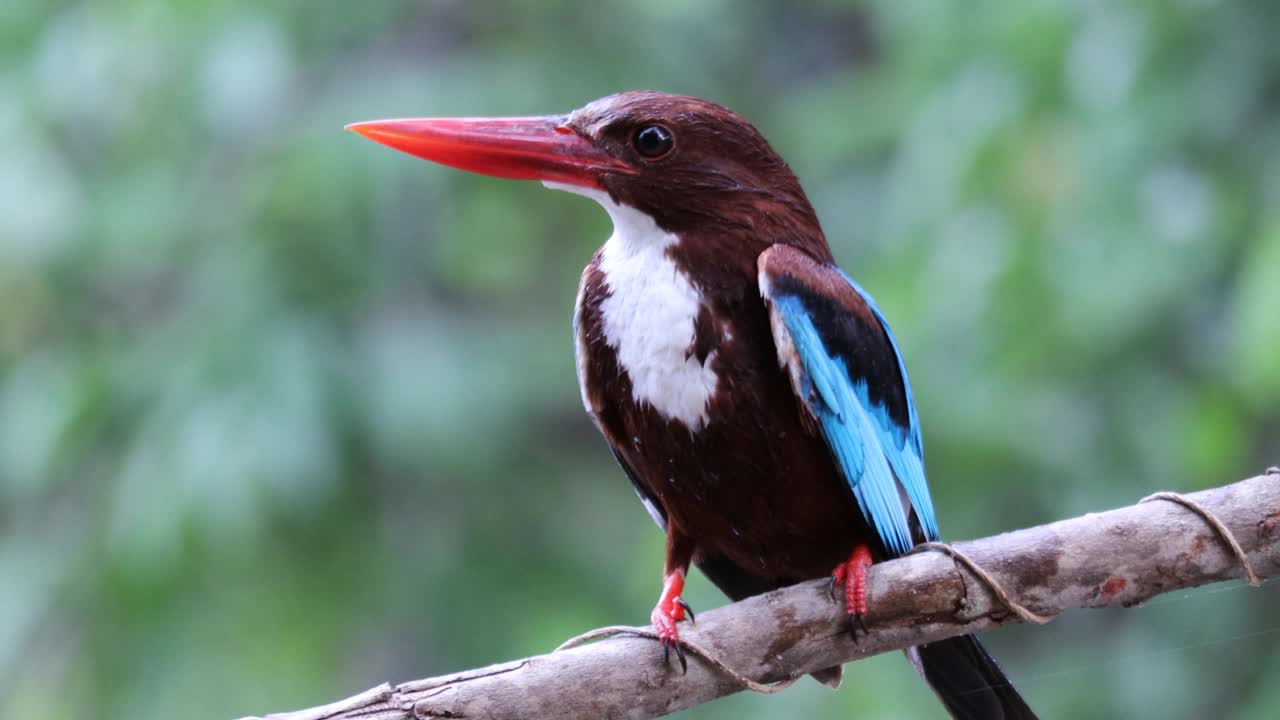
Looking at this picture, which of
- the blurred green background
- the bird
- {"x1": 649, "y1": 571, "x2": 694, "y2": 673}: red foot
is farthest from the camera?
the blurred green background

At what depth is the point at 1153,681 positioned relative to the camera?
11.6 feet

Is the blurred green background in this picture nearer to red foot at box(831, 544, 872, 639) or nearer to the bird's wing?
the bird's wing

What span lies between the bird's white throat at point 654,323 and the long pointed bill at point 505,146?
34 mm

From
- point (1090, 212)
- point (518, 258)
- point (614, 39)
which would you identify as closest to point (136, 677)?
point (518, 258)

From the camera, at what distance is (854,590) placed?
181 cm

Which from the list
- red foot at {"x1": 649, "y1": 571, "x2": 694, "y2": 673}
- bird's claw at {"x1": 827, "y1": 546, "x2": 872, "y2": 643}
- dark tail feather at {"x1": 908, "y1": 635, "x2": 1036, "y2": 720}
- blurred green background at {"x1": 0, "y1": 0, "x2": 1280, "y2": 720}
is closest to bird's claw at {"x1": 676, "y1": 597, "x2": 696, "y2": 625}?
red foot at {"x1": 649, "y1": 571, "x2": 694, "y2": 673}

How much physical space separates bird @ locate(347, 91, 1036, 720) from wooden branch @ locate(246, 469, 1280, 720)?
7cm

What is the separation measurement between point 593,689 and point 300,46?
3.25m

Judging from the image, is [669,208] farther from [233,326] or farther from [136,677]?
[136,677]

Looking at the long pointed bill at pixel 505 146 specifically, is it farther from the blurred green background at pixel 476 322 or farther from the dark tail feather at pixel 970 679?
the blurred green background at pixel 476 322

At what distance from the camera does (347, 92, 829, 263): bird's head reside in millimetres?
1975

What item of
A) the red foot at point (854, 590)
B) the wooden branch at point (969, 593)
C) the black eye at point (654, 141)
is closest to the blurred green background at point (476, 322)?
the wooden branch at point (969, 593)

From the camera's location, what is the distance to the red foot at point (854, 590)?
1.80 metres

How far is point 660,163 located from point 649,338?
0.25 metres
